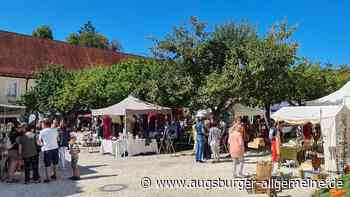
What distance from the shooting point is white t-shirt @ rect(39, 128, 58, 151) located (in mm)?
11406

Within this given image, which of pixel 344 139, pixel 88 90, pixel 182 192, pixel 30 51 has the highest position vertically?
pixel 30 51

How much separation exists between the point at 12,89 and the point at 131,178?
30.6 m

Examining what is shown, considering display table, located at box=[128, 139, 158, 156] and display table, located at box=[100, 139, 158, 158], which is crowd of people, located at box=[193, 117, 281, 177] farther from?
display table, located at box=[100, 139, 158, 158]

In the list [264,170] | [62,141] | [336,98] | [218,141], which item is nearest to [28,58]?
[62,141]

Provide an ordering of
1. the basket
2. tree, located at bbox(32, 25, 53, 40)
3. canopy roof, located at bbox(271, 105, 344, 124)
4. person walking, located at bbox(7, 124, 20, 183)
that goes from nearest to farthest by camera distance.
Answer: the basket → person walking, located at bbox(7, 124, 20, 183) → canopy roof, located at bbox(271, 105, 344, 124) → tree, located at bbox(32, 25, 53, 40)

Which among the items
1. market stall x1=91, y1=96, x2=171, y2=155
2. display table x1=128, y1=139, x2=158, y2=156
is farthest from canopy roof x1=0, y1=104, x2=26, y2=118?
display table x1=128, y1=139, x2=158, y2=156

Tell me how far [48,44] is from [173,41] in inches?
1221

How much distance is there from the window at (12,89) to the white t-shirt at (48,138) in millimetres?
29444

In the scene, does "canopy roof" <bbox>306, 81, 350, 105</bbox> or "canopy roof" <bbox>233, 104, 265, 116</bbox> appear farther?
"canopy roof" <bbox>233, 104, 265, 116</bbox>

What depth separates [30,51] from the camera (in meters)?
43.1

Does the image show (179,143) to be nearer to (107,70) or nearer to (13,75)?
(107,70)

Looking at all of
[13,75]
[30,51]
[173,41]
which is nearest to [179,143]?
[173,41]

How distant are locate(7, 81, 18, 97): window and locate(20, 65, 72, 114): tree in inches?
152

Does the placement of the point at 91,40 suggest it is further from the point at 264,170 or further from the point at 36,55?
the point at 264,170
